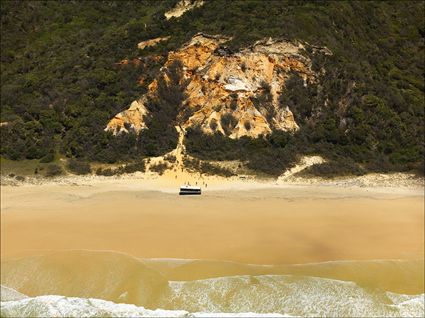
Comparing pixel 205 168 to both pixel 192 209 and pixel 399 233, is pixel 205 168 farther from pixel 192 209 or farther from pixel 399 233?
pixel 399 233

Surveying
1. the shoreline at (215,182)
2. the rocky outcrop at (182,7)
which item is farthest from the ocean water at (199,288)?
the rocky outcrop at (182,7)

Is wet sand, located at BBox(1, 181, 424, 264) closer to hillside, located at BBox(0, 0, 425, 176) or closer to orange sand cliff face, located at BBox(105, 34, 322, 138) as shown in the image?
hillside, located at BBox(0, 0, 425, 176)

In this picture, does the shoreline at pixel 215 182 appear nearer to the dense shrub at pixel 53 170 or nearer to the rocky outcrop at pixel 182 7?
the dense shrub at pixel 53 170

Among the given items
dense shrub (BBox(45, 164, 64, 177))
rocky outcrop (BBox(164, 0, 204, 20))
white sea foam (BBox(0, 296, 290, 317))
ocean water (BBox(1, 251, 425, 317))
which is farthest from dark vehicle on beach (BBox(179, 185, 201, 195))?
rocky outcrop (BBox(164, 0, 204, 20))

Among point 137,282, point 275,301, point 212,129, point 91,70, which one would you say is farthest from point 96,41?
point 275,301

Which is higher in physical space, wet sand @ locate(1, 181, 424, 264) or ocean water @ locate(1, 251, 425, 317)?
wet sand @ locate(1, 181, 424, 264)

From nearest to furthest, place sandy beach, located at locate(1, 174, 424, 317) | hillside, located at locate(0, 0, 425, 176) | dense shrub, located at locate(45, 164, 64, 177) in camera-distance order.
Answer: sandy beach, located at locate(1, 174, 424, 317) → dense shrub, located at locate(45, 164, 64, 177) → hillside, located at locate(0, 0, 425, 176)

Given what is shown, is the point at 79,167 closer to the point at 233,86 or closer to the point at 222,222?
the point at 222,222
